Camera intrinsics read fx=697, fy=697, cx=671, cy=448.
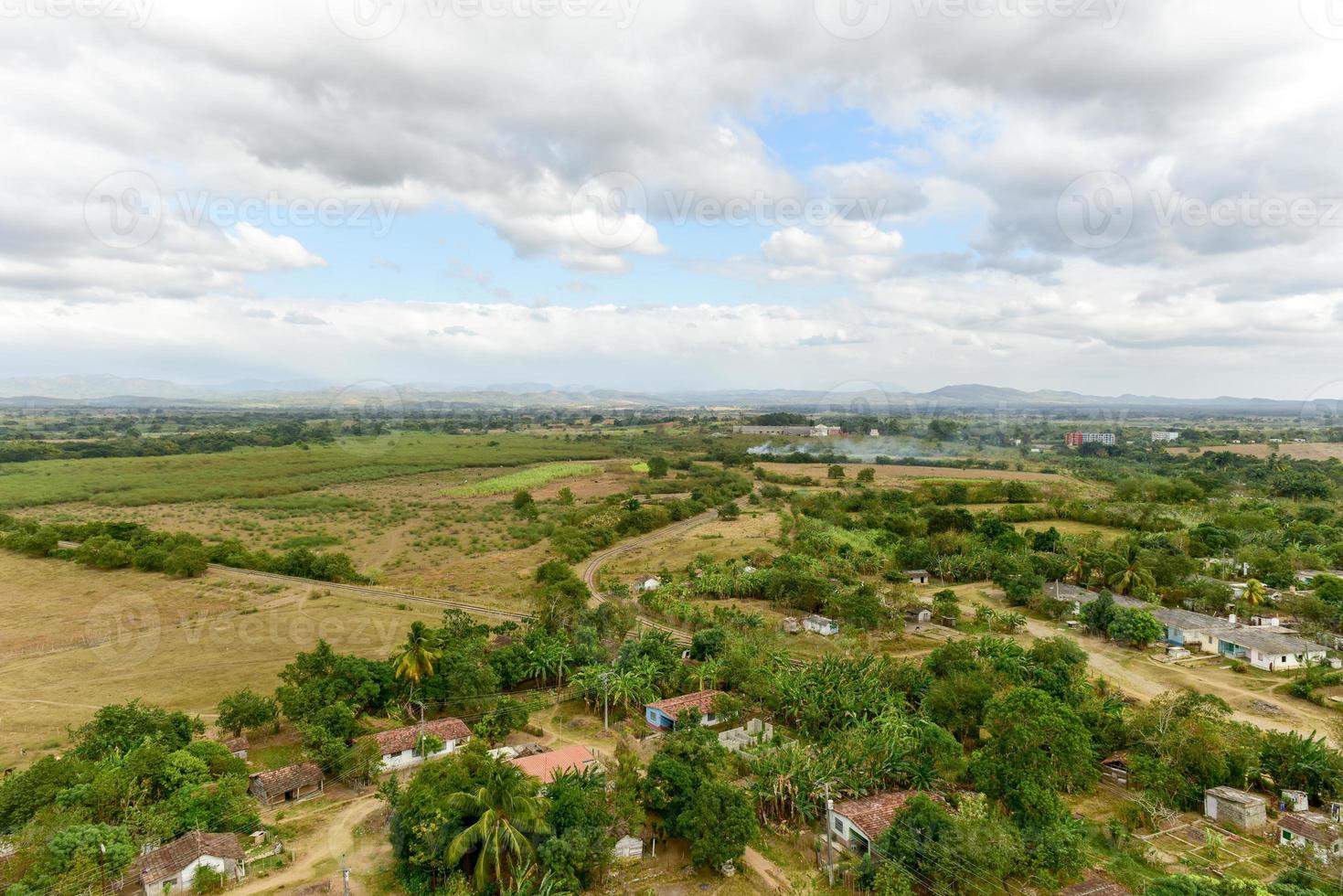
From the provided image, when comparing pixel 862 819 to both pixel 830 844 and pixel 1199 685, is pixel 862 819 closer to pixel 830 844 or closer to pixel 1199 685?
pixel 830 844

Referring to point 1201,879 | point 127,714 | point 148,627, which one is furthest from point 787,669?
point 148,627

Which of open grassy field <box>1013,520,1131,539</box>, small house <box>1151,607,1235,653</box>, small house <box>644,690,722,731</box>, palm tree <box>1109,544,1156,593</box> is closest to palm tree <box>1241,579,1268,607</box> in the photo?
small house <box>1151,607,1235,653</box>

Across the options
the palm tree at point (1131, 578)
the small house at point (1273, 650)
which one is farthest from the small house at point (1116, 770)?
the palm tree at point (1131, 578)

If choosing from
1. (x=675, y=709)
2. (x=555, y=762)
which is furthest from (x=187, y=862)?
(x=675, y=709)

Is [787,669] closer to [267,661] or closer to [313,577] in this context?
[267,661]

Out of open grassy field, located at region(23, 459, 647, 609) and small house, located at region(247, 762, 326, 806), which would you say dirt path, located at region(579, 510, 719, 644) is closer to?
open grassy field, located at region(23, 459, 647, 609)

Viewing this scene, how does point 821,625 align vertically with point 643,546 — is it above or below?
above
